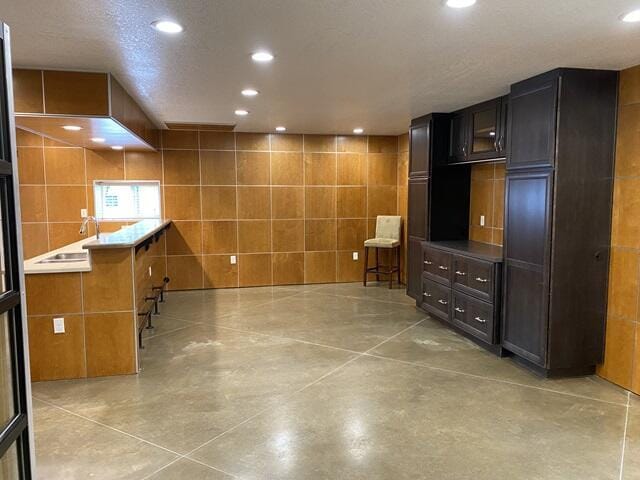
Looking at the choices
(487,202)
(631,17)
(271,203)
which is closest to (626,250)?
(631,17)

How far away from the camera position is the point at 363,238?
7504mm

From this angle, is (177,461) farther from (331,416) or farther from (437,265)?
(437,265)

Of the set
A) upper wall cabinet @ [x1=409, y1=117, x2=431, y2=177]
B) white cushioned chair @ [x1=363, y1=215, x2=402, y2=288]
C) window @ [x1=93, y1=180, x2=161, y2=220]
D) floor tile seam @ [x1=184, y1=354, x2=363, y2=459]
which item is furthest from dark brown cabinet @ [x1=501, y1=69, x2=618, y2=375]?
window @ [x1=93, y1=180, x2=161, y2=220]

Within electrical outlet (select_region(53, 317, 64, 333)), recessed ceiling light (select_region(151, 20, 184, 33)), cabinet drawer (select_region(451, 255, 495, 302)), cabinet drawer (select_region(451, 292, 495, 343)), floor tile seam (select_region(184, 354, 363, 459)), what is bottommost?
floor tile seam (select_region(184, 354, 363, 459))

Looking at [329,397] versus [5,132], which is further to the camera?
[329,397]

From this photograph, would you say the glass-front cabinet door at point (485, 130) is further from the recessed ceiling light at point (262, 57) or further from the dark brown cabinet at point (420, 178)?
the recessed ceiling light at point (262, 57)

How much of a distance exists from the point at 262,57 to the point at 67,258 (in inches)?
104

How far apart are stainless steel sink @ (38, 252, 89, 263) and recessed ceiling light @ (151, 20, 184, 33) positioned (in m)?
2.28

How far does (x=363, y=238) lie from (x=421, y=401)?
4434 millimetres

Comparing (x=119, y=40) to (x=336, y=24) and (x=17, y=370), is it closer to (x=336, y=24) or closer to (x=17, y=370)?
(x=336, y=24)

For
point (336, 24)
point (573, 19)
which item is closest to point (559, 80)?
point (573, 19)

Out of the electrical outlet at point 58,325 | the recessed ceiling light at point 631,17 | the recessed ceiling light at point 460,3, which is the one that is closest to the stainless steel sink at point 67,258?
the electrical outlet at point 58,325

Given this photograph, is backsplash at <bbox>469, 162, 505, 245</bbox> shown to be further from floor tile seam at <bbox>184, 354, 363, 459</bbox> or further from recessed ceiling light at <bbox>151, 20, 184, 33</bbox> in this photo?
recessed ceiling light at <bbox>151, 20, 184, 33</bbox>

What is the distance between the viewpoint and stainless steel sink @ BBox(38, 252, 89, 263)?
A: 400 centimetres
